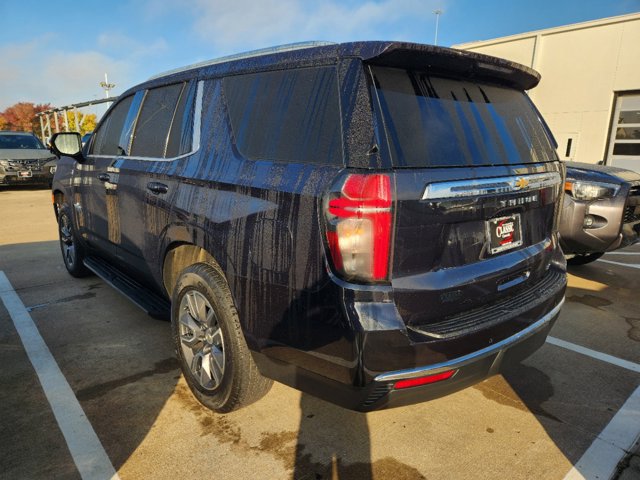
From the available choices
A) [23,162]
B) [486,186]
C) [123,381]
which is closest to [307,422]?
[123,381]

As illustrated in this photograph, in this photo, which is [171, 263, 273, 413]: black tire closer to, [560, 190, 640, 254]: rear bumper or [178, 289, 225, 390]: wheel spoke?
[178, 289, 225, 390]: wheel spoke

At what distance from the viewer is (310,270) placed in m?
1.84

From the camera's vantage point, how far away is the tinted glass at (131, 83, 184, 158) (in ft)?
9.87

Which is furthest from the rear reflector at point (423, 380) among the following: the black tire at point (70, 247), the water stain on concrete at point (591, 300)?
the black tire at point (70, 247)

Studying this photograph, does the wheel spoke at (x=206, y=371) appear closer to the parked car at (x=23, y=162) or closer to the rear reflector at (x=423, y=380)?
the rear reflector at (x=423, y=380)

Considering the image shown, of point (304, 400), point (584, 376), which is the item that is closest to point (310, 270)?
point (304, 400)

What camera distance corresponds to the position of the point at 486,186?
6.60 ft

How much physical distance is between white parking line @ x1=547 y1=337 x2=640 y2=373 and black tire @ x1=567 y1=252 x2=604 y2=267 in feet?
8.15

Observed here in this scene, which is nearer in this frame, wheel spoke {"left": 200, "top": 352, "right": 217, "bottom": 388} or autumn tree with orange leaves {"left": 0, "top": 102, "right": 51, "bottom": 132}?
wheel spoke {"left": 200, "top": 352, "right": 217, "bottom": 388}

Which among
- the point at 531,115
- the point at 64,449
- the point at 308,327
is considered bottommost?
the point at 64,449

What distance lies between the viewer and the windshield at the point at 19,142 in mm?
13587

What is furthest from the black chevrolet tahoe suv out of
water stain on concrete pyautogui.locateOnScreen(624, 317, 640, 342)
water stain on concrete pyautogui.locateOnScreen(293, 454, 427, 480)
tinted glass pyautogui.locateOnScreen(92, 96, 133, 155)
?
water stain on concrete pyautogui.locateOnScreen(624, 317, 640, 342)

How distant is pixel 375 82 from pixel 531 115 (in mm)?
1273

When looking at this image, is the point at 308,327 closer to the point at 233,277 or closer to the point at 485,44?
the point at 233,277
